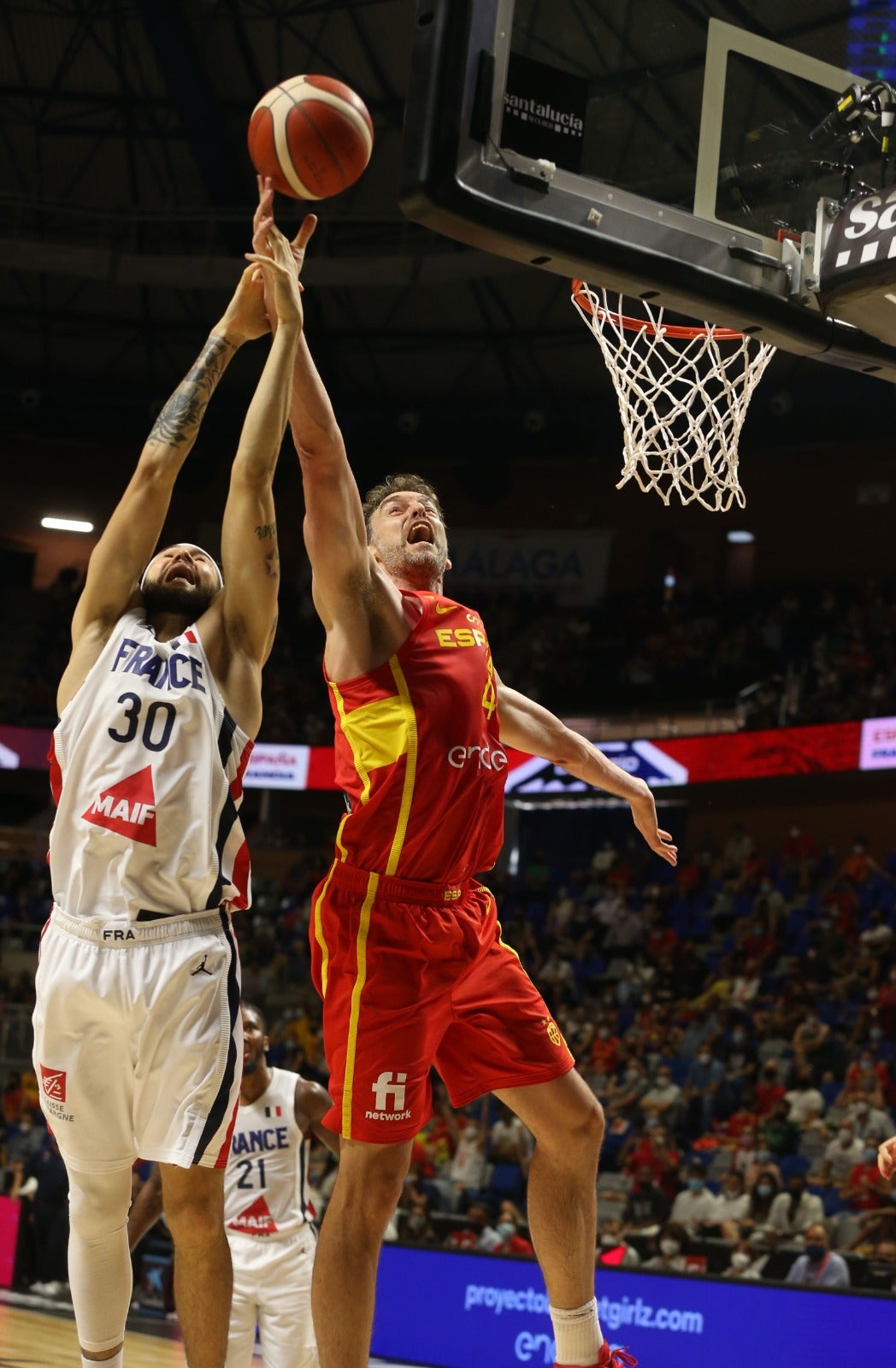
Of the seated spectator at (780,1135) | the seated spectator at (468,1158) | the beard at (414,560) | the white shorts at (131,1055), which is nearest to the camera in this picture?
the white shorts at (131,1055)

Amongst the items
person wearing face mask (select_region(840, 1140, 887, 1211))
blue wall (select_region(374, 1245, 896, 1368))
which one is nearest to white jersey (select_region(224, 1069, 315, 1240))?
blue wall (select_region(374, 1245, 896, 1368))

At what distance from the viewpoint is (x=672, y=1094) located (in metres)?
13.3

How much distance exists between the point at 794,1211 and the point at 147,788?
27.2 ft

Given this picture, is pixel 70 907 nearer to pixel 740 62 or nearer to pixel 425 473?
pixel 740 62

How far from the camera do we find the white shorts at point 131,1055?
346cm

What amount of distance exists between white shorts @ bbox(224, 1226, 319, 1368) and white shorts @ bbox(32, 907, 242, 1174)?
2837mm

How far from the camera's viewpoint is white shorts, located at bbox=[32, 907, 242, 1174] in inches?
136

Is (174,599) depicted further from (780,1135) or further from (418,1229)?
(780,1135)

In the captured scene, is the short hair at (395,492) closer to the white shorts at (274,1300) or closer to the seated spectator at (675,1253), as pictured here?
the white shorts at (274,1300)

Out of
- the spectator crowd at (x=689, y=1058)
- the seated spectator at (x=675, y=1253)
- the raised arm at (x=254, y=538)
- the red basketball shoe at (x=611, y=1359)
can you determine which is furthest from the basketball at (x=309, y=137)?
the seated spectator at (x=675, y=1253)

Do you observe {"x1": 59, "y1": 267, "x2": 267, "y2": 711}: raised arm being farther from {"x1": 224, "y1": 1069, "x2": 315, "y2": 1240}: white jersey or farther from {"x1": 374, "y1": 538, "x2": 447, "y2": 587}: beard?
{"x1": 224, "y1": 1069, "x2": 315, "y2": 1240}: white jersey

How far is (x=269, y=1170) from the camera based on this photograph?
661 cm

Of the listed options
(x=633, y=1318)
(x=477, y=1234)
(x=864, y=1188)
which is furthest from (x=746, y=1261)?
(x=477, y=1234)

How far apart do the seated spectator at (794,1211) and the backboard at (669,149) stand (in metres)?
7.52
